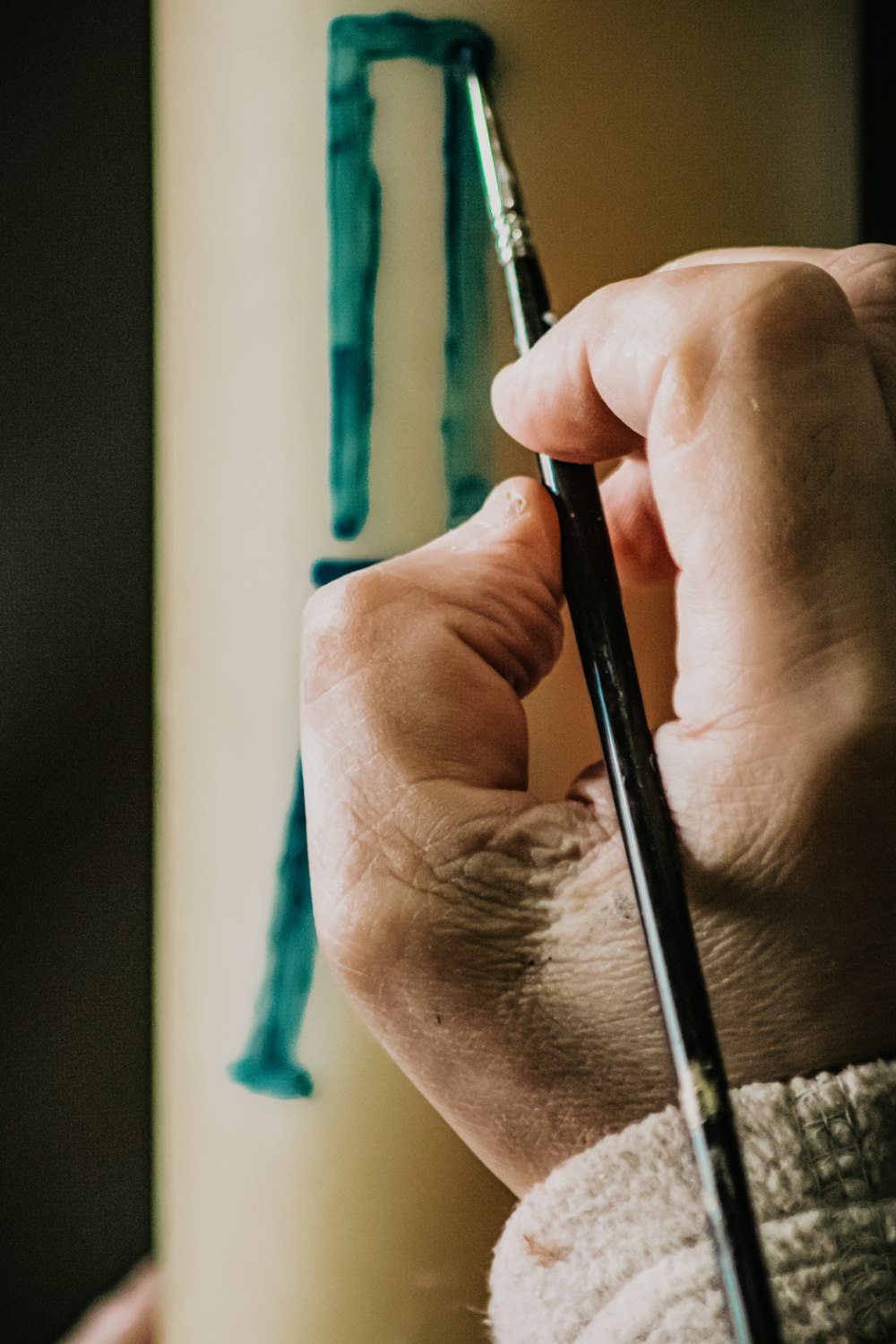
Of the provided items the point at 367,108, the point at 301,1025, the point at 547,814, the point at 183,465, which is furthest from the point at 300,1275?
Answer: the point at 367,108

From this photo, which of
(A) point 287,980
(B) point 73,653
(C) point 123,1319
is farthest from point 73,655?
(C) point 123,1319

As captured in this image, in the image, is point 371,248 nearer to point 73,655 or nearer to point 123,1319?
point 73,655

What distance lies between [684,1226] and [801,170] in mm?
376

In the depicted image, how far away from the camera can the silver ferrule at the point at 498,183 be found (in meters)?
0.34

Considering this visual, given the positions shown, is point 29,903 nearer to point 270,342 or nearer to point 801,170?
point 270,342

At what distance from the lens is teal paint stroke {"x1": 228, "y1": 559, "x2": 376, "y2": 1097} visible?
37cm

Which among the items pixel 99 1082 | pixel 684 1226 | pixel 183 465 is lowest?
pixel 99 1082

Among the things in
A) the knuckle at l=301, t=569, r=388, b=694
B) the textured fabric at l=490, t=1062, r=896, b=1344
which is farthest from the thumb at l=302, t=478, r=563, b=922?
the textured fabric at l=490, t=1062, r=896, b=1344

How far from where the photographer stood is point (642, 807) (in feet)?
0.89

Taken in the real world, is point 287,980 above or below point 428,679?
below

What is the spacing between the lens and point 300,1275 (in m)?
0.36

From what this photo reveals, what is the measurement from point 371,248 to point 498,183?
53mm

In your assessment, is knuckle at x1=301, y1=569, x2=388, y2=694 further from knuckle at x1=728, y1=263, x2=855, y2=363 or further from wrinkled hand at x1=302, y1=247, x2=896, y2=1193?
knuckle at x1=728, y1=263, x2=855, y2=363

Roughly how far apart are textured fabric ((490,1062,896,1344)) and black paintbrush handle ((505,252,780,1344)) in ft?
0.11
